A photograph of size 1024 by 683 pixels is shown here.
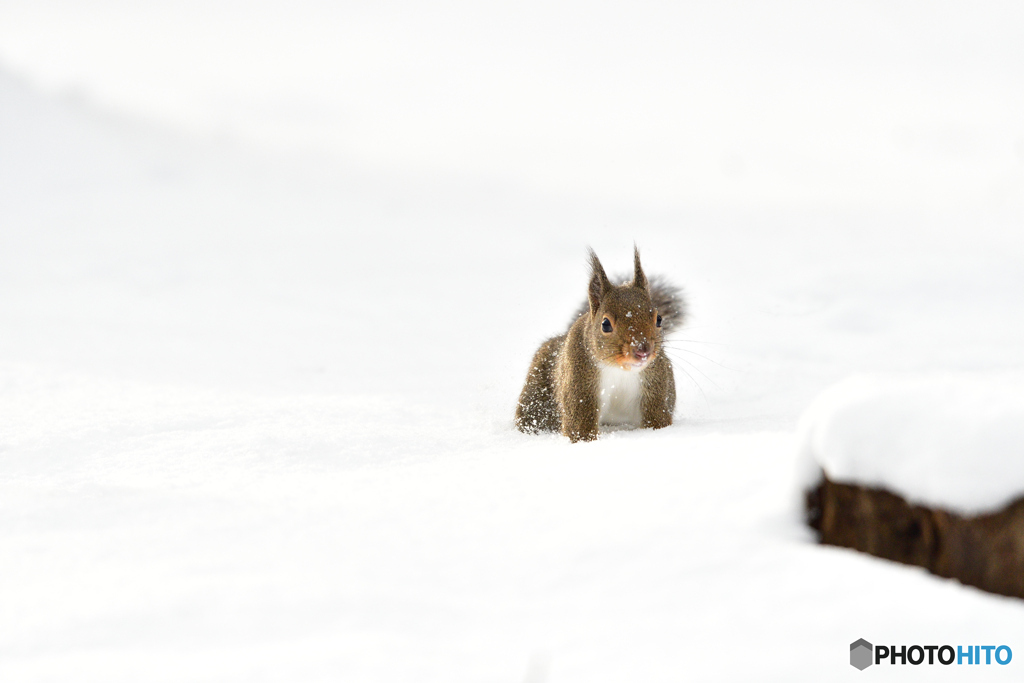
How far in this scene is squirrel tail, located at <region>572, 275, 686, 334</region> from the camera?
4.89 metres

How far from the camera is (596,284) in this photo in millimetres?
4098

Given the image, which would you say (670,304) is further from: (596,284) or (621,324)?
(621,324)

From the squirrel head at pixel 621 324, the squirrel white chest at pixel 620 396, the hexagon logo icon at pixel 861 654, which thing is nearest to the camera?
the hexagon logo icon at pixel 861 654

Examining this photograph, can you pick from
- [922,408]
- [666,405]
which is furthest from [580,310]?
[922,408]

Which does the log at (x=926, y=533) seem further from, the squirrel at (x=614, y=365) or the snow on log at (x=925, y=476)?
the squirrel at (x=614, y=365)

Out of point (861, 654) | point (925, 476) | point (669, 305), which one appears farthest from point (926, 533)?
point (669, 305)

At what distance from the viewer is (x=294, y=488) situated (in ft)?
9.89

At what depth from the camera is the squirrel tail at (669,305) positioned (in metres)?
4.89

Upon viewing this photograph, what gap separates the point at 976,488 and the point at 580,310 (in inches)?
131

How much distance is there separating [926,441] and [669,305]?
125 inches

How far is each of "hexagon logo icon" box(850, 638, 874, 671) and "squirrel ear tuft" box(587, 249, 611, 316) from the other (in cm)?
259

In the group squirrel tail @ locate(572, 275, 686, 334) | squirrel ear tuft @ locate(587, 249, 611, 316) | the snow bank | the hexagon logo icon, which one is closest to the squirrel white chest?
squirrel ear tuft @ locate(587, 249, 611, 316)

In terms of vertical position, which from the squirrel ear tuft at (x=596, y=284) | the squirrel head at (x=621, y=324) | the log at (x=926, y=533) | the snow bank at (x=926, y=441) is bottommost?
the log at (x=926, y=533)

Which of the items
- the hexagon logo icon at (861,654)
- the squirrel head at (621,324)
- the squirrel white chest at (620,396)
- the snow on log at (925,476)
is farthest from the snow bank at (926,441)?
the squirrel white chest at (620,396)
